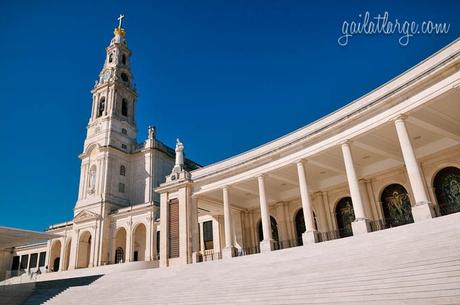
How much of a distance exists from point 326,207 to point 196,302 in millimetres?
16808

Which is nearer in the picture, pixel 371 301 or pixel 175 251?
pixel 371 301

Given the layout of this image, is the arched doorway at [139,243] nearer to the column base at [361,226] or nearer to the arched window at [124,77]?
the arched window at [124,77]

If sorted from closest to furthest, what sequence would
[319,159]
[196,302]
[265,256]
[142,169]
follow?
[196,302], [265,256], [319,159], [142,169]

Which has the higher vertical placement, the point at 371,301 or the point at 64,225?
the point at 64,225

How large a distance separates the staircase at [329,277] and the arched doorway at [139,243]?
2152 centimetres

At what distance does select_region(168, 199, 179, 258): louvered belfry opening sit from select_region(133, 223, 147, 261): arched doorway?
14.6 m

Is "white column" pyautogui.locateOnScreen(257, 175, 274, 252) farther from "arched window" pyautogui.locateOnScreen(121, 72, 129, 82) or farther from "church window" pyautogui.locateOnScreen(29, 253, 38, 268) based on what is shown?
"church window" pyautogui.locateOnScreen(29, 253, 38, 268)

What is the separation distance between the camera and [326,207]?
26688 mm

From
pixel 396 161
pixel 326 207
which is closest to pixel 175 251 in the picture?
pixel 326 207

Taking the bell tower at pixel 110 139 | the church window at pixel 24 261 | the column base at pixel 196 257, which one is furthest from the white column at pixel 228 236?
the church window at pixel 24 261

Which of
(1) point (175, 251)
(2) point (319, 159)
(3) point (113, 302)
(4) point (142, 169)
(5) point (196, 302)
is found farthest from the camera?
(4) point (142, 169)

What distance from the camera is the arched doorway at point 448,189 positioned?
20.3 metres

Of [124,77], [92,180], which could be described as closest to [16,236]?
[92,180]

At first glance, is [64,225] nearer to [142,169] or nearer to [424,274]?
[142,169]
